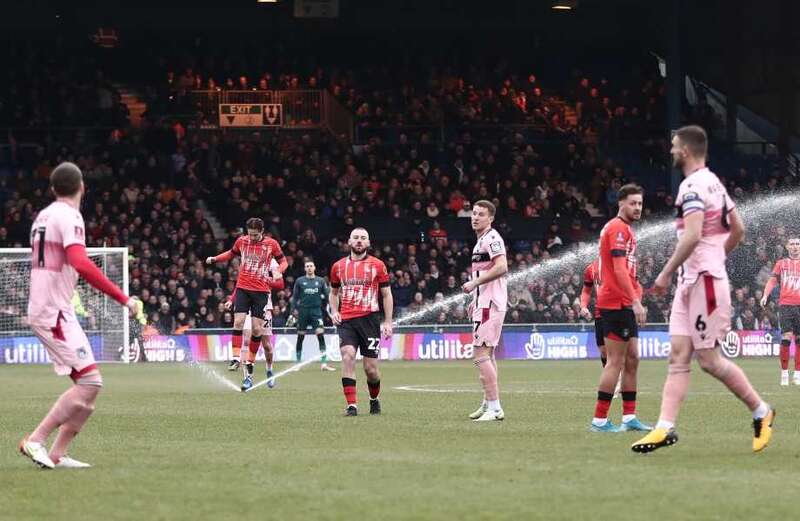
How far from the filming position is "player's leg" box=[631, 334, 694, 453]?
11017 millimetres

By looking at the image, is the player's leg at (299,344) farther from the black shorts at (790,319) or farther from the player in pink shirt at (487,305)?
the player in pink shirt at (487,305)

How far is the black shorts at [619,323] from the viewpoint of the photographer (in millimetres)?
13875

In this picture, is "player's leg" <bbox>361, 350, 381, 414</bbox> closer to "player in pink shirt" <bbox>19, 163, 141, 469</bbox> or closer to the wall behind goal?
"player in pink shirt" <bbox>19, 163, 141, 469</bbox>

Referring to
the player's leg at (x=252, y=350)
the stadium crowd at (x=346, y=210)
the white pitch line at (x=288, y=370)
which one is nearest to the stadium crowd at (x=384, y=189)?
the stadium crowd at (x=346, y=210)

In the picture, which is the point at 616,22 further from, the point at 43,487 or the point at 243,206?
the point at 43,487

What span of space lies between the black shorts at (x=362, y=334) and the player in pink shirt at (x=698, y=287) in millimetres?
6165

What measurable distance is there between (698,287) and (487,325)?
516 cm

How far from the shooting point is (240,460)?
37.3 feet

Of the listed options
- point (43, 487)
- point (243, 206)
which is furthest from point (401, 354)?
point (43, 487)

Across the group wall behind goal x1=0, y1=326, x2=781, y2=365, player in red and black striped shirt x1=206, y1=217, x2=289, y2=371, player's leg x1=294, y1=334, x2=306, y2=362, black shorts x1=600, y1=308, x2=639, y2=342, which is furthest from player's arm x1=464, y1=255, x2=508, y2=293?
wall behind goal x1=0, y1=326, x2=781, y2=365

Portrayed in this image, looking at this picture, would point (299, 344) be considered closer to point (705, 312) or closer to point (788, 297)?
point (788, 297)

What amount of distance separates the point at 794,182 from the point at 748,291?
697cm

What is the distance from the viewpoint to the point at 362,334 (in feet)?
55.5

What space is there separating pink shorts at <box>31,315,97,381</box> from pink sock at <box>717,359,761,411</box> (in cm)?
475
